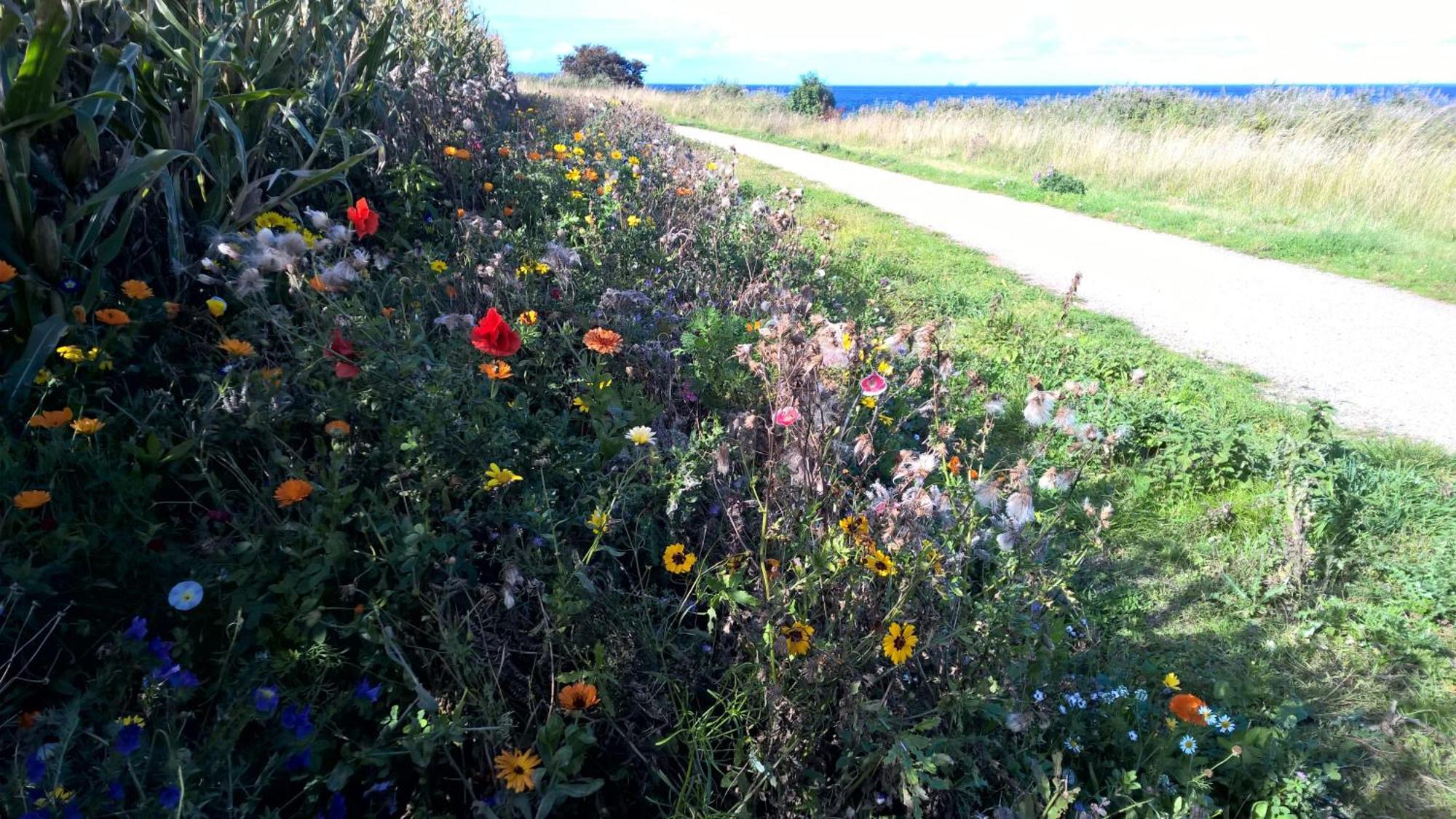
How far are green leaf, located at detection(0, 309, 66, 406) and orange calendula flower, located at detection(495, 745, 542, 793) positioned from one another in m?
1.58

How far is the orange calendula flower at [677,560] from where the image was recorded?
1852 mm

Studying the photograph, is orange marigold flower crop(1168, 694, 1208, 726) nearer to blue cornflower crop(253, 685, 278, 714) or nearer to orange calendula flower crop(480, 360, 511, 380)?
orange calendula flower crop(480, 360, 511, 380)

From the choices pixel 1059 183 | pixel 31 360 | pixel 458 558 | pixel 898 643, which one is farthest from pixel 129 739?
pixel 1059 183

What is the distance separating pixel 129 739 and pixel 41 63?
76.0 inches

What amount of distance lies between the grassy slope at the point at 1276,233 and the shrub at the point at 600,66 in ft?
82.9

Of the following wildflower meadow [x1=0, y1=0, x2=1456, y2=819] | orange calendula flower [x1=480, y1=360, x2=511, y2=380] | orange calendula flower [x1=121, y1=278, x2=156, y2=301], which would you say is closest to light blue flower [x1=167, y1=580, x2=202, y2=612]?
wildflower meadow [x1=0, y1=0, x2=1456, y2=819]

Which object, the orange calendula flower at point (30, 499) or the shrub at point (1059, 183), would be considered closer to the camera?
the orange calendula flower at point (30, 499)

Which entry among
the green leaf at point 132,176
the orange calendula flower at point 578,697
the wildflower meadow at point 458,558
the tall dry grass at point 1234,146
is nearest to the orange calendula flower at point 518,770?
the wildflower meadow at point 458,558

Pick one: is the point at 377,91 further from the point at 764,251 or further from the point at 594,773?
the point at 594,773

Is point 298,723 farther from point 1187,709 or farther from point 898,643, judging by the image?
point 1187,709

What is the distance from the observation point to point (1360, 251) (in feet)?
25.3

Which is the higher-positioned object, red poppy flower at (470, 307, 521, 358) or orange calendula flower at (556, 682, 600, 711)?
red poppy flower at (470, 307, 521, 358)

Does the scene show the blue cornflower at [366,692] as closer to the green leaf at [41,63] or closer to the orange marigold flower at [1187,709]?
the orange marigold flower at [1187,709]

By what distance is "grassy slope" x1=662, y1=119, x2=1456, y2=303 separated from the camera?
7.12m
